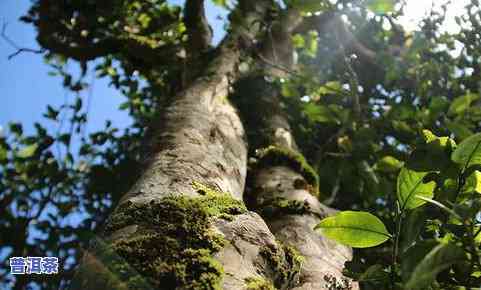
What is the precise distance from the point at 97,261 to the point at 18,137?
Result: 13.1 ft

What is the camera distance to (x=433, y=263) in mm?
627

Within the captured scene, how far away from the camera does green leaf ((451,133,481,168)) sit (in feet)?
2.75

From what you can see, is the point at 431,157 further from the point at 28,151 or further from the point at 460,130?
the point at 28,151

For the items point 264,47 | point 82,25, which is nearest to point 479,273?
point 264,47

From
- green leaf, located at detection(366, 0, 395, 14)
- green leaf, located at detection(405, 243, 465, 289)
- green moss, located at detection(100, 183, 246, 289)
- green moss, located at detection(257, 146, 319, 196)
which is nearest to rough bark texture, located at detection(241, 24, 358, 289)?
green moss, located at detection(257, 146, 319, 196)

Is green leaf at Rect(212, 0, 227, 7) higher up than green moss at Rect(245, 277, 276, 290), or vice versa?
green leaf at Rect(212, 0, 227, 7)

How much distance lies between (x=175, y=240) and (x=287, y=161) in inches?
52.9

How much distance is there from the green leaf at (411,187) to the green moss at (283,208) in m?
0.98

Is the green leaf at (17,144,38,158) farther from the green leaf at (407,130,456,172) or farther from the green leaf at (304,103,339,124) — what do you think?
the green leaf at (407,130,456,172)

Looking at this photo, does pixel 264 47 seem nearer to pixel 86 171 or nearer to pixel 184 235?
pixel 86 171

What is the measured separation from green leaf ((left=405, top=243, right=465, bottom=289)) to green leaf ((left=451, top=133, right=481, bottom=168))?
28 centimetres

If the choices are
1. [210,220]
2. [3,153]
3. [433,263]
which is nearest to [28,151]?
[3,153]

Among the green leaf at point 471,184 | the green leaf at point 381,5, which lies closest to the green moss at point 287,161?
the green leaf at point 381,5

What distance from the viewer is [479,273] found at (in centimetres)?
88
